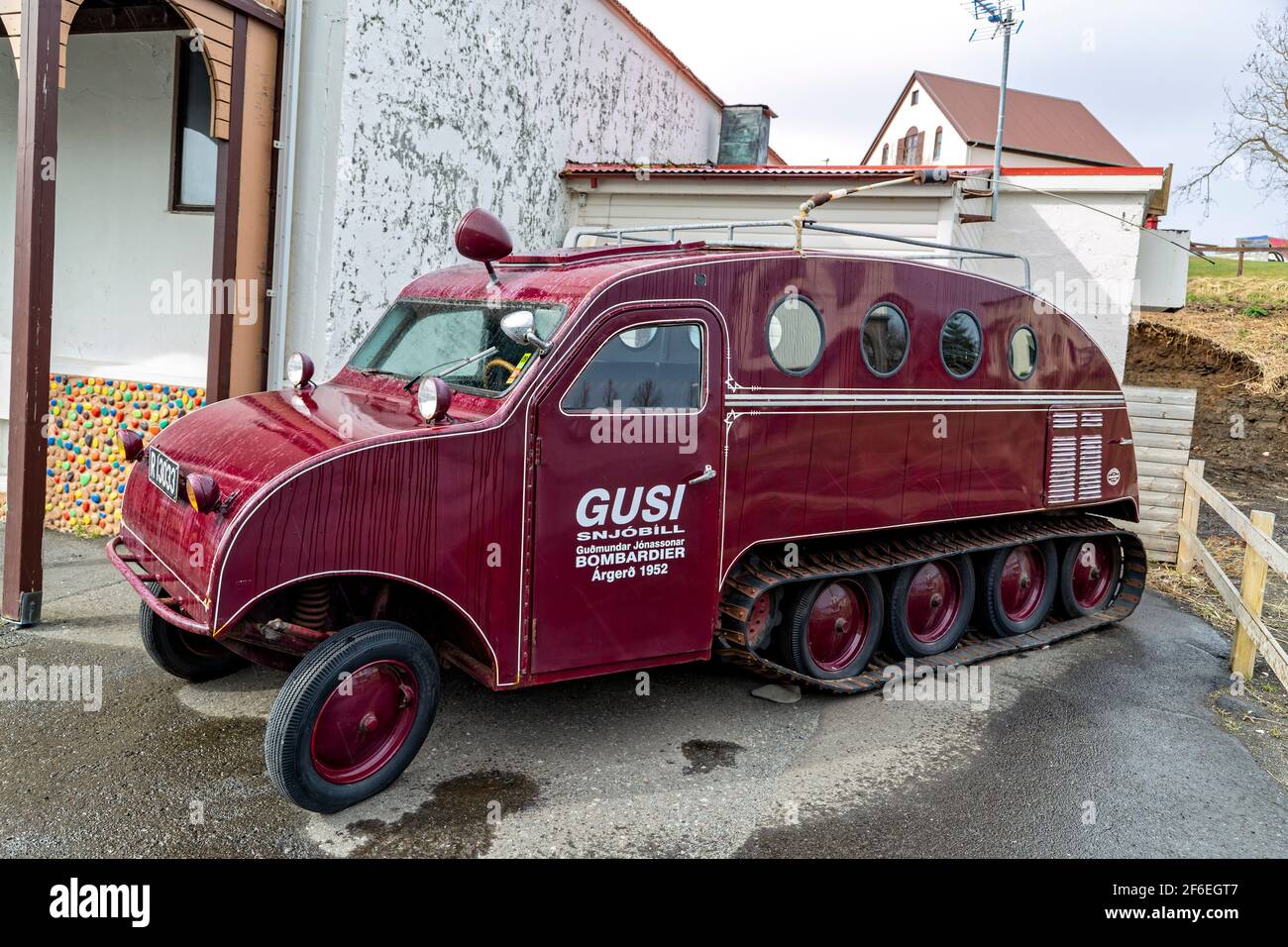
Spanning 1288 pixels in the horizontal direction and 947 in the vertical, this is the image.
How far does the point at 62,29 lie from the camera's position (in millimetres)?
6812

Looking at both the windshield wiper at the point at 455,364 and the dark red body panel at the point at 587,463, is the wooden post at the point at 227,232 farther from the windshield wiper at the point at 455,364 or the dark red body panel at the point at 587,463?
the windshield wiper at the point at 455,364

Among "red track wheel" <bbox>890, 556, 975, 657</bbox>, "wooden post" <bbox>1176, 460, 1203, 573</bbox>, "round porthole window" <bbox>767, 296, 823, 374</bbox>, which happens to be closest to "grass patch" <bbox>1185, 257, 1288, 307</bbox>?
"wooden post" <bbox>1176, 460, 1203, 573</bbox>

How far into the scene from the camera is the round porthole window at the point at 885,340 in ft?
22.1

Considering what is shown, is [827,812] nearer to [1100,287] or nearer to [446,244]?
[446,244]

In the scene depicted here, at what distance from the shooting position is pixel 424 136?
970 cm

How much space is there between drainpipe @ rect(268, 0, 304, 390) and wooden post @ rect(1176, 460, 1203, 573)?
848 centimetres

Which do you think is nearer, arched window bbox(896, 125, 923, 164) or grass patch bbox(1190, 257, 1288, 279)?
grass patch bbox(1190, 257, 1288, 279)

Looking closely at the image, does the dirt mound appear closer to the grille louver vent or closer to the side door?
the grille louver vent

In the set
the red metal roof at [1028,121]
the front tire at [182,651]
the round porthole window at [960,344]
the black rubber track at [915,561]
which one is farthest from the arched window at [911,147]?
the front tire at [182,651]

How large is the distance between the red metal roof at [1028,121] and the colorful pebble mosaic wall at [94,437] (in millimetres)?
30047

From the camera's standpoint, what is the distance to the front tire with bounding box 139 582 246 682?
5984mm

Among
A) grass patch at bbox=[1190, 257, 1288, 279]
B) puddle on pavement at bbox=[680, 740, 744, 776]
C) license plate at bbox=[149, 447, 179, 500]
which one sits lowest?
puddle on pavement at bbox=[680, 740, 744, 776]

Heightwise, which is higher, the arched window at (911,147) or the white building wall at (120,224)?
the arched window at (911,147)
